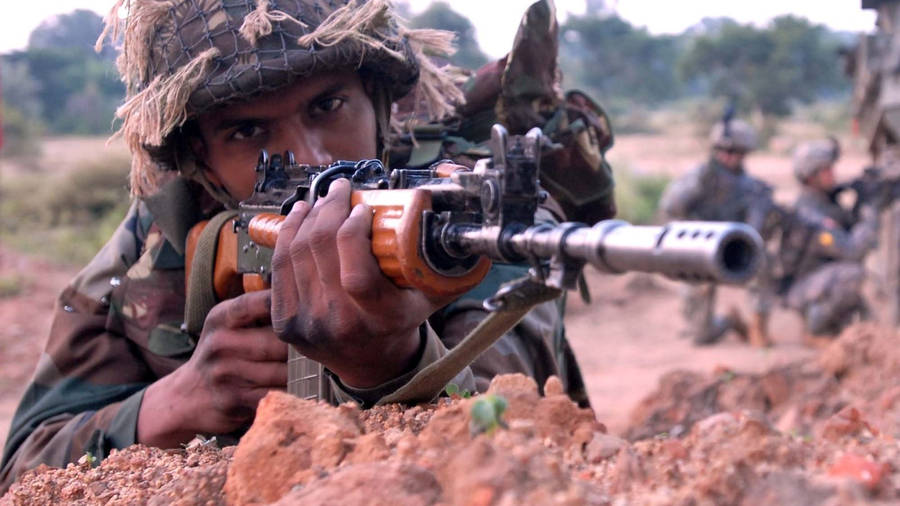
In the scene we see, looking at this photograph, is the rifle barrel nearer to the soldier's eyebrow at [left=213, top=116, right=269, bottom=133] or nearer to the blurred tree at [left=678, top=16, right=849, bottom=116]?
the soldier's eyebrow at [left=213, top=116, right=269, bottom=133]

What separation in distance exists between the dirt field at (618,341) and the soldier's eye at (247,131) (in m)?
3.97

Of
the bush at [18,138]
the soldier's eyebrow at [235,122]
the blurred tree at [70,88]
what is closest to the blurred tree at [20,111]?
the bush at [18,138]

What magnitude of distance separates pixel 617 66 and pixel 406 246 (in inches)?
1788

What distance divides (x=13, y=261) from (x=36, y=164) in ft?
46.1

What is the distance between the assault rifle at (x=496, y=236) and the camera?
139 centimetres

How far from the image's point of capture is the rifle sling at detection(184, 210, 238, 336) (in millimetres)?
2791

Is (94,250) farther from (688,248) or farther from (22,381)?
(688,248)

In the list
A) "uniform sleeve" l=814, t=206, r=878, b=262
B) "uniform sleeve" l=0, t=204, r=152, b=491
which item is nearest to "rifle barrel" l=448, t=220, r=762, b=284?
"uniform sleeve" l=0, t=204, r=152, b=491

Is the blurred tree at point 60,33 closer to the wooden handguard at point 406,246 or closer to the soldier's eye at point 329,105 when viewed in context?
the soldier's eye at point 329,105

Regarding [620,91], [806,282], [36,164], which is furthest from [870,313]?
[620,91]

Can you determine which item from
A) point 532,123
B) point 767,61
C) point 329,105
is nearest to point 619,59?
point 767,61

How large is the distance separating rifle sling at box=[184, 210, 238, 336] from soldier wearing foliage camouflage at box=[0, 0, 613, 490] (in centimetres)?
16

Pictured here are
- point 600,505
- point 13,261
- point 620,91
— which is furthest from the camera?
point 620,91

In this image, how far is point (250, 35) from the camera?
272 cm
